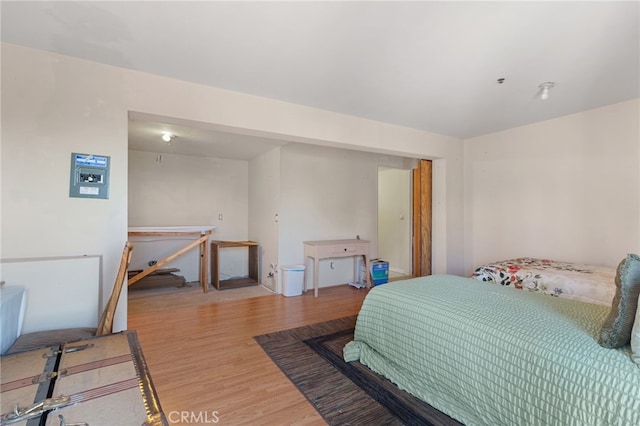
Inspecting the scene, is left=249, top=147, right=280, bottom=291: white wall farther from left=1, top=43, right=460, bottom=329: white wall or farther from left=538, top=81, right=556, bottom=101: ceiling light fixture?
left=538, top=81, right=556, bottom=101: ceiling light fixture

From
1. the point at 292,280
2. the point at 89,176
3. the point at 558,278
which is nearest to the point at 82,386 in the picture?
the point at 89,176

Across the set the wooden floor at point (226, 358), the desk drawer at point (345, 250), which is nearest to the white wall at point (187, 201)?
the wooden floor at point (226, 358)

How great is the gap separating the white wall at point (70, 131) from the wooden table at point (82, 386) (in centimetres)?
129

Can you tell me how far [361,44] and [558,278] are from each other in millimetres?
2745

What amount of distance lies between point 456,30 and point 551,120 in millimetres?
2644

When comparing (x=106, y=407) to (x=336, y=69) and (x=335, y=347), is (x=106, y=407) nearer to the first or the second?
(x=335, y=347)

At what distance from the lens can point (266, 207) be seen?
4.85 meters

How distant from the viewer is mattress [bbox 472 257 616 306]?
8.21 feet

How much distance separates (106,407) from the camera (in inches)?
30.6

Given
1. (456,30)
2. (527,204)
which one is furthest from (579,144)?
(456,30)

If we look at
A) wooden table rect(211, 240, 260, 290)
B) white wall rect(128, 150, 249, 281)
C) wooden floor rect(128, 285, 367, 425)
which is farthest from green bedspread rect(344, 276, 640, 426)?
white wall rect(128, 150, 249, 281)

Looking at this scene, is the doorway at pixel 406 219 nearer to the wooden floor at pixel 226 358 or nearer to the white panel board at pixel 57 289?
the wooden floor at pixel 226 358

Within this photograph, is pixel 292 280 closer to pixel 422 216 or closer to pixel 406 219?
pixel 422 216

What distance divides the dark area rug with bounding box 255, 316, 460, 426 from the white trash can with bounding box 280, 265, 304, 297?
1346mm
